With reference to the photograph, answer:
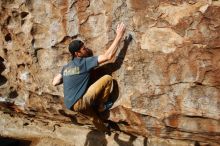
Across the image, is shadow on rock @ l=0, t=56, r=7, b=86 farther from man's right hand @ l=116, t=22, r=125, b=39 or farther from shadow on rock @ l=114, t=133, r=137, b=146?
man's right hand @ l=116, t=22, r=125, b=39

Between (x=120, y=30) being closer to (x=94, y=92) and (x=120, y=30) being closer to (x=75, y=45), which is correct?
(x=75, y=45)

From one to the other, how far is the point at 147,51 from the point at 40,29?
1722 millimetres

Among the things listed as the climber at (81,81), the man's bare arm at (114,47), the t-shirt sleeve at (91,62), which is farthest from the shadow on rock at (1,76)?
the man's bare arm at (114,47)

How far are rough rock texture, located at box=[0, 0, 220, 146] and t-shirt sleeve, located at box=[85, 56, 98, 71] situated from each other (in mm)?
281

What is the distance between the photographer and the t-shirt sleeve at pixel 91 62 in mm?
5406

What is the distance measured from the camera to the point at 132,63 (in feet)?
17.9

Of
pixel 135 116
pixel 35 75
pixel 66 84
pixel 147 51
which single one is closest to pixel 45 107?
pixel 35 75

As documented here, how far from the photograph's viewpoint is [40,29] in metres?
6.11

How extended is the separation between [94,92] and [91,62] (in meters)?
0.42

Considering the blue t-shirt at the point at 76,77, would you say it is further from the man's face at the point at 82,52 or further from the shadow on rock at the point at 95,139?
the shadow on rock at the point at 95,139

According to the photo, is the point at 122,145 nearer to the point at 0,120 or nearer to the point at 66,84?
the point at 66,84

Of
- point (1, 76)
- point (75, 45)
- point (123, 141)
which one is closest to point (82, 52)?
point (75, 45)

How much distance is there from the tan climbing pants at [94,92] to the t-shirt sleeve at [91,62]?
24cm

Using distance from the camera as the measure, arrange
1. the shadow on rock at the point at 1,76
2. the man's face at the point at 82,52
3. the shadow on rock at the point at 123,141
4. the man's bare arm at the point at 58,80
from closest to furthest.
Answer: the man's face at the point at 82,52 < the man's bare arm at the point at 58,80 < the shadow on rock at the point at 123,141 < the shadow on rock at the point at 1,76
